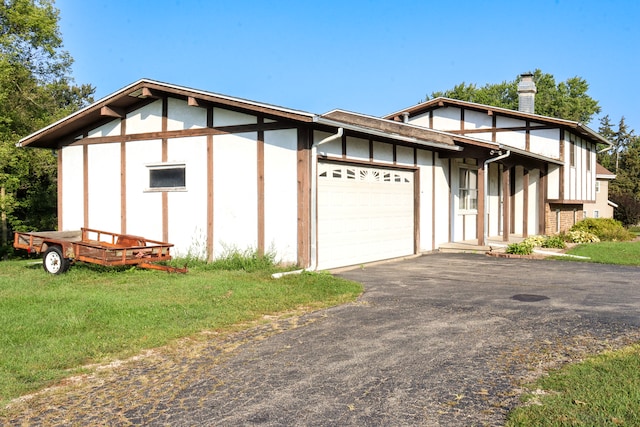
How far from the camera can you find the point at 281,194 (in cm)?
1155

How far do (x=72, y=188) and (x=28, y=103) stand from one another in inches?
485

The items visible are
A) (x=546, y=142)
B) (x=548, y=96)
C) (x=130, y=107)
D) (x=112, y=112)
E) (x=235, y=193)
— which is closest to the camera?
(x=235, y=193)

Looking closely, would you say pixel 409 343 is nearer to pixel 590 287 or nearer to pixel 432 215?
pixel 590 287

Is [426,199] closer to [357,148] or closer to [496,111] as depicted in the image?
[357,148]

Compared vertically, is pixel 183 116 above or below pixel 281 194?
above

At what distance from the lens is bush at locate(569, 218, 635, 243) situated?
22.1m

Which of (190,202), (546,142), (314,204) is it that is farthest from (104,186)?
(546,142)

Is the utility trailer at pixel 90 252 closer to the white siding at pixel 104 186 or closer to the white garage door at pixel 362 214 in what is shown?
the white siding at pixel 104 186

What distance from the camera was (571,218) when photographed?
2566 centimetres

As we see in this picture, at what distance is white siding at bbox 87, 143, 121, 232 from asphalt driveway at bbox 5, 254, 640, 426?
26.6 ft

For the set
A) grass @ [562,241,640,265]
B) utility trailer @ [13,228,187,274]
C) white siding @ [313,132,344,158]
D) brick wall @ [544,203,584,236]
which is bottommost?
grass @ [562,241,640,265]

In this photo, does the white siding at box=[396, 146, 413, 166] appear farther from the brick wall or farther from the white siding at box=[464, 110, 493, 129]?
the brick wall

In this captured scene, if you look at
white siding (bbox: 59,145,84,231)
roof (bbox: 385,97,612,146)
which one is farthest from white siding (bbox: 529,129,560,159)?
white siding (bbox: 59,145,84,231)

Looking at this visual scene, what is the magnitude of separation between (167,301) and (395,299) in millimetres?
3509
